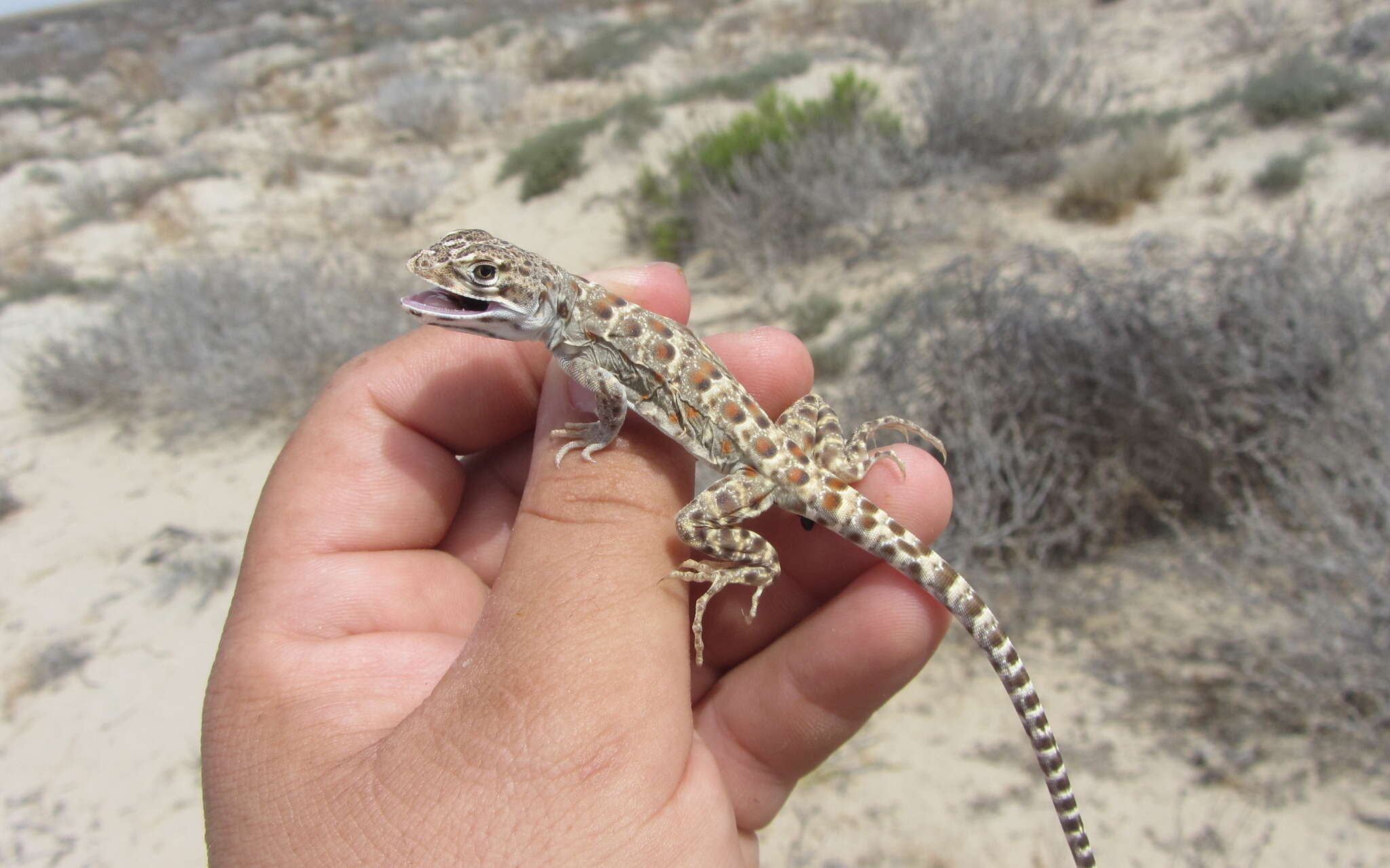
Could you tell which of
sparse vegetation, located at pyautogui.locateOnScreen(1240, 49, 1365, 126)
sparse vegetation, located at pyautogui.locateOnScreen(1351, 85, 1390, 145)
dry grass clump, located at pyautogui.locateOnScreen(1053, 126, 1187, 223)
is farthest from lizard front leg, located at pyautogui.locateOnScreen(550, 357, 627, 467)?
sparse vegetation, located at pyautogui.locateOnScreen(1240, 49, 1365, 126)

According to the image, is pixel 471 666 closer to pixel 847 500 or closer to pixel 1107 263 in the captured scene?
pixel 847 500

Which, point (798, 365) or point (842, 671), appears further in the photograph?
point (798, 365)

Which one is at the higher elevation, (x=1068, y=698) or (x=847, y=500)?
(x=847, y=500)

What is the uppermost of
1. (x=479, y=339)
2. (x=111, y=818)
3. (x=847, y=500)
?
(x=479, y=339)

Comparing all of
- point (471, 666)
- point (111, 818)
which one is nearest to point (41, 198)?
point (111, 818)

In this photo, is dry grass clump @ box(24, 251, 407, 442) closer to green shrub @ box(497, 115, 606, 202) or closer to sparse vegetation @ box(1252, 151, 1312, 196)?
green shrub @ box(497, 115, 606, 202)

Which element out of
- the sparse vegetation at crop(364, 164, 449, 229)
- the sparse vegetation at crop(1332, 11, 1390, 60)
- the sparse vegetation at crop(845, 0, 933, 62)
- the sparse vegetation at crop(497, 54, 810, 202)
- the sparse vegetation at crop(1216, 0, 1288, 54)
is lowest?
the sparse vegetation at crop(364, 164, 449, 229)
